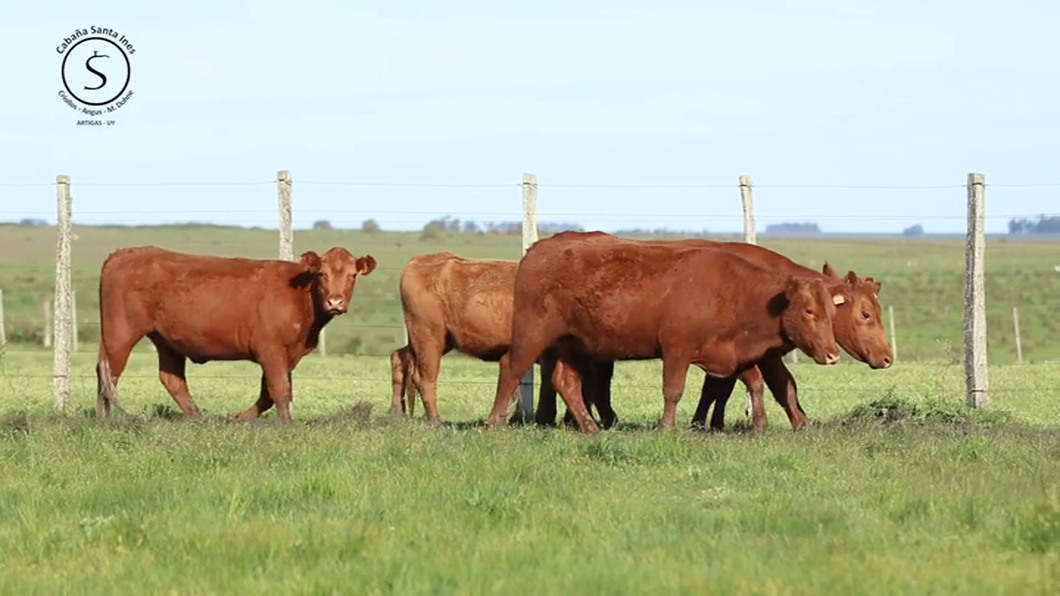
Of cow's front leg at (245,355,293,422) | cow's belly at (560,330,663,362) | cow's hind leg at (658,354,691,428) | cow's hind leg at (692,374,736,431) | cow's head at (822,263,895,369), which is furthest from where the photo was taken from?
cow's front leg at (245,355,293,422)

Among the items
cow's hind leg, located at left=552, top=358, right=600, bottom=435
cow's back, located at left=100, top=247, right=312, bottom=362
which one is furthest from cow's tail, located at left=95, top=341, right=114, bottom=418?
cow's hind leg, located at left=552, top=358, right=600, bottom=435

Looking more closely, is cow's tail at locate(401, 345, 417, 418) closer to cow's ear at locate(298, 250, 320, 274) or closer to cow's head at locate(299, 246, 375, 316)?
cow's head at locate(299, 246, 375, 316)

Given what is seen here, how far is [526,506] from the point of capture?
9.57m

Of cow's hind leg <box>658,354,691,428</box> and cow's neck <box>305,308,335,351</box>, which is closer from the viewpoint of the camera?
cow's hind leg <box>658,354,691,428</box>

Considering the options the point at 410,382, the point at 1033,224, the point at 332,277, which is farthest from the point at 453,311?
the point at 1033,224

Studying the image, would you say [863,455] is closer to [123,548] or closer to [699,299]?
[699,299]

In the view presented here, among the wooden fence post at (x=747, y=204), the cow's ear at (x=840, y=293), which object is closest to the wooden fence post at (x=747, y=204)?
the wooden fence post at (x=747, y=204)

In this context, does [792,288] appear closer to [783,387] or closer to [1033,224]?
[783,387]

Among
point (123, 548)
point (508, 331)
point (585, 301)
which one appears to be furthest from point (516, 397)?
point (123, 548)

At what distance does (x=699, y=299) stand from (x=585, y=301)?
3.24 feet

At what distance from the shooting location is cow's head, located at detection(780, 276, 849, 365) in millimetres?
14523

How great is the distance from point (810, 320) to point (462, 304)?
12.4 feet

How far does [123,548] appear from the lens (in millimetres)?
8508

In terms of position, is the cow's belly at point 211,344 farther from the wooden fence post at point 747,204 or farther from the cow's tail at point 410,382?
the wooden fence post at point 747,204
